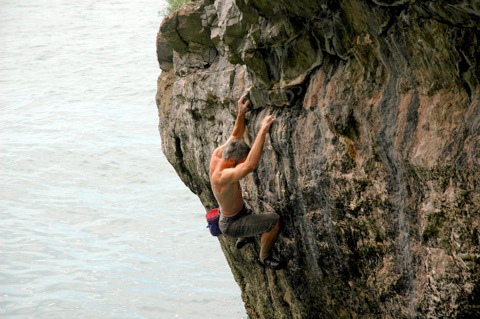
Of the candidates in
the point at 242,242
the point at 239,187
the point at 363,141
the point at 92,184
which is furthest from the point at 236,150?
the point at 92,184

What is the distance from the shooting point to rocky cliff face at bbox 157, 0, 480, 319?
641 cm

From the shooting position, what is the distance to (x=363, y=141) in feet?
25.1

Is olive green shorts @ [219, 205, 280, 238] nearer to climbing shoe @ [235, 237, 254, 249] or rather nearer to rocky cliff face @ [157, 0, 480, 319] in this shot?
rocky cliff face @ [157, 0, 480, 319]

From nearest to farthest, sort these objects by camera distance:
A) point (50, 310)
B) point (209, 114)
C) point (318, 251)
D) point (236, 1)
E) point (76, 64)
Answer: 1. point (236, 1)
2. point (318, 251)
3. point (209, 114)
4. point (50, 310)
5. point (76, 64)

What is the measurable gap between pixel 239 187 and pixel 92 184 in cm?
3274

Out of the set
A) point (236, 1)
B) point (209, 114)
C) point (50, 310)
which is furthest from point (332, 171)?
point (50, 310)

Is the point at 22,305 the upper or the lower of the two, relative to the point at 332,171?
lower

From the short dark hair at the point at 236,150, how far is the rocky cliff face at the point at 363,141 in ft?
1.05

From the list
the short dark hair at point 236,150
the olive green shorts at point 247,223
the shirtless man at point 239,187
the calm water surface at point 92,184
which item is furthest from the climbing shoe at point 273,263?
the calm water surface at point 92,184

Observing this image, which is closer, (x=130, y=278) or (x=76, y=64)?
(x=130, y=278)

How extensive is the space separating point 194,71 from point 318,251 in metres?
3.79

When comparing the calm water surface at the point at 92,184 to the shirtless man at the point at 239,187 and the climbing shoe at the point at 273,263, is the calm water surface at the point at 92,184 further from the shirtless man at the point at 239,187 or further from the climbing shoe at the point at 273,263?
the shirtless man at the point at 239,187

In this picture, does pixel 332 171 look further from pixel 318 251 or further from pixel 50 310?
pixel 50 310

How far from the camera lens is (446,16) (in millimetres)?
5852
